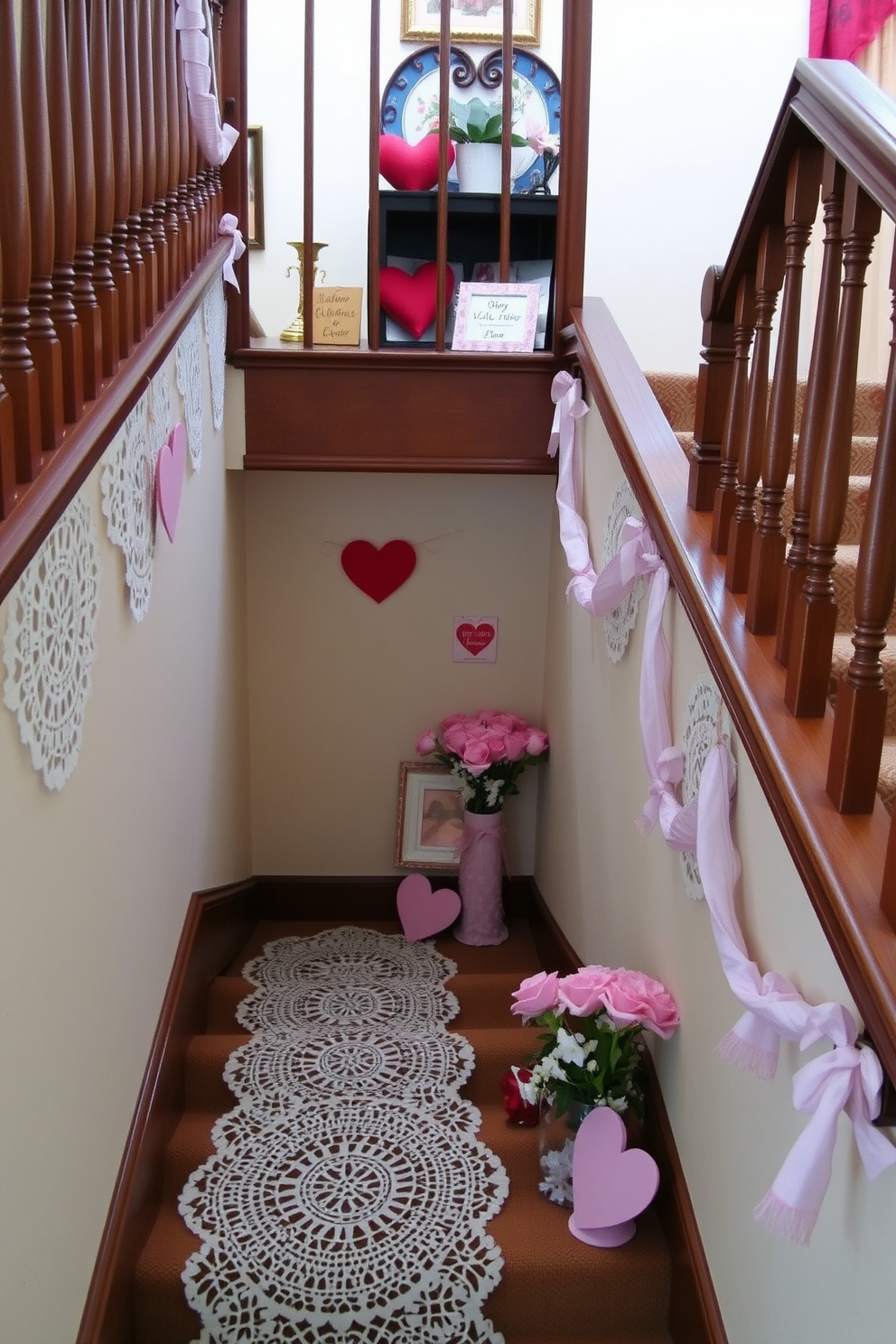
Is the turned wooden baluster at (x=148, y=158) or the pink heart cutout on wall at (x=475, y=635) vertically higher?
the turned wooden baluster at (x=148, y=158)

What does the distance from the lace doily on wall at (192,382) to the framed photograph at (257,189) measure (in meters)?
1.72

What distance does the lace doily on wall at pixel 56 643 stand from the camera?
1351 millimetres

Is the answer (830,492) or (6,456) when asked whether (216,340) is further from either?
(830,492)

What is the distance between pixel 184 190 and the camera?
2186 mm

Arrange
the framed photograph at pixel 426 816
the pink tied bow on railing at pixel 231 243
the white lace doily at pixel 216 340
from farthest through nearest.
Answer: the framed photograph at pixel 426 816 < the pink tied bow on railing at pixel 231 243 < the white lace doily at pixel 216 340

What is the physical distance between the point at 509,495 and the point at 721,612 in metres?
1.69

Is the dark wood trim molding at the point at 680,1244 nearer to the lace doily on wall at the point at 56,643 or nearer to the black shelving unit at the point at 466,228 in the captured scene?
the lace doily on wall at the point at 56,643

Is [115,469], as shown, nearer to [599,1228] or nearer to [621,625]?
[621,625]

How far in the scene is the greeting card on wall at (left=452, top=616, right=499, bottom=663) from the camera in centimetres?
331

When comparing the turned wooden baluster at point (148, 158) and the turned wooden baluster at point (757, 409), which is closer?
the turned wooden baluster at point (757, 409)

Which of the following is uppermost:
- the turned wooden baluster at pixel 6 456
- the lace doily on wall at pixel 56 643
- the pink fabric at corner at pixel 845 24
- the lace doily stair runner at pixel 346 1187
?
the pink fabric at corner at pixel 845 24

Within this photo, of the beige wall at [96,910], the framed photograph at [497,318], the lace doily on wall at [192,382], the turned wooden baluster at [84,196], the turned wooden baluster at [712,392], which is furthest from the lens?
the framed photograph at [497,318]

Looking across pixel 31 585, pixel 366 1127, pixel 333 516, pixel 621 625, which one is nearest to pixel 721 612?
pixel 621 625

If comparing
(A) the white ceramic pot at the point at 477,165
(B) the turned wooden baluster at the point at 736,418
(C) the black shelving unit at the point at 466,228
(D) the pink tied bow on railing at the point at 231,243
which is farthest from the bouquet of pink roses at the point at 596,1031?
(A) the white ceramic pot at the point at 477,165
